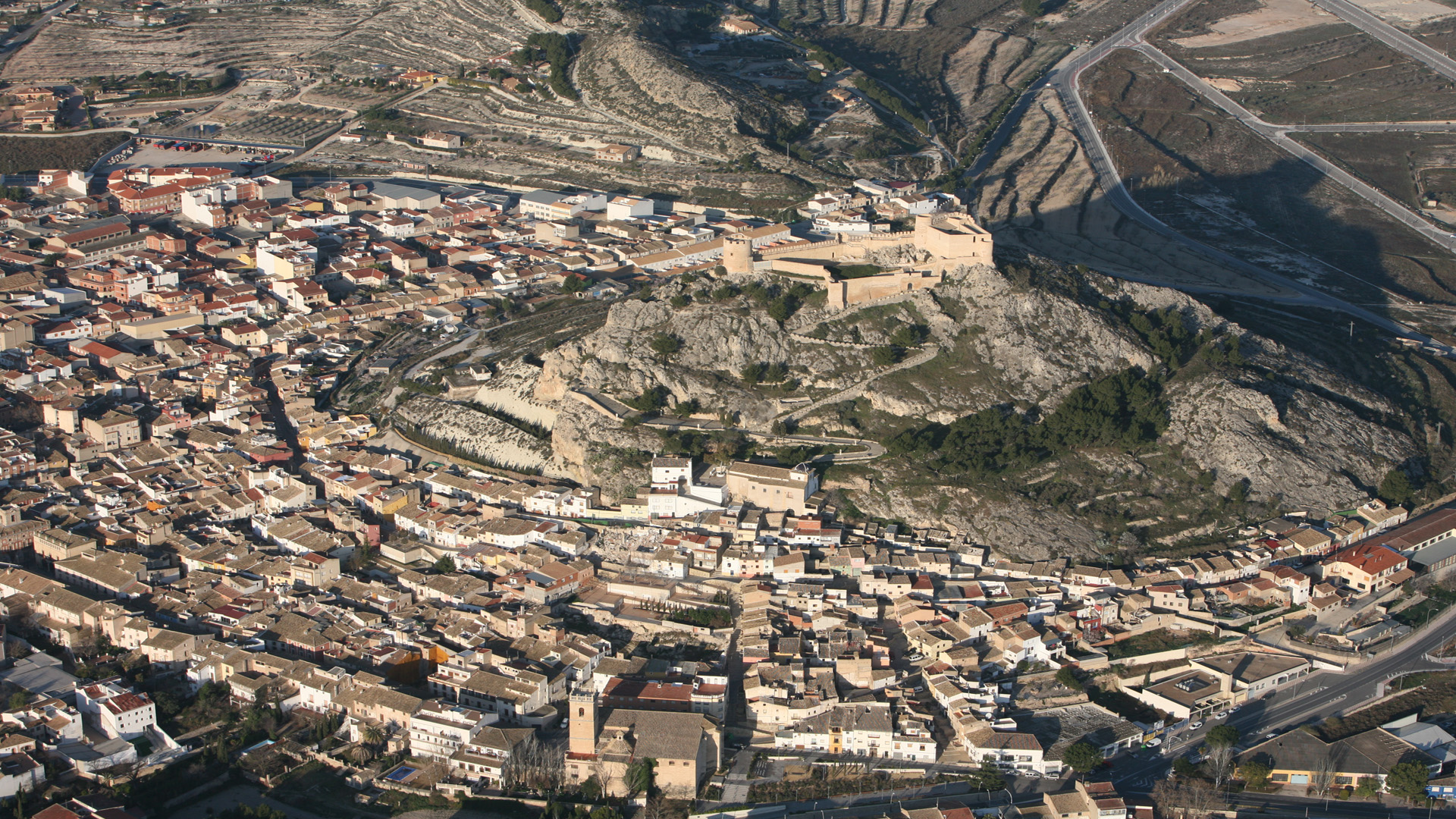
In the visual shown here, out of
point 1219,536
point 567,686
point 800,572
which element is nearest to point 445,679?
point 567,686

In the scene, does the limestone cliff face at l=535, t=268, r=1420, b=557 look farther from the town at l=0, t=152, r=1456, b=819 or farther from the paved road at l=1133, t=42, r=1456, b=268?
the paved road at l=1133, t=42, r=1456, b=268

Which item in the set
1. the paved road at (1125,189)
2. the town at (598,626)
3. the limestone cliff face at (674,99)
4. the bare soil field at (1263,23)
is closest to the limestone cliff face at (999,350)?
the town at (598,626)

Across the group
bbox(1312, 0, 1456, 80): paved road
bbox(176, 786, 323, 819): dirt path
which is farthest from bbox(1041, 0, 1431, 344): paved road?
bbox(176, 786, 323, 819): dirt path

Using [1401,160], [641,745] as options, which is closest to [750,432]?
[641,745]

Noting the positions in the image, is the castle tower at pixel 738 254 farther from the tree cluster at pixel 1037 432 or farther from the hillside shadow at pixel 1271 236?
the hillside shadow at pixel 1271 236

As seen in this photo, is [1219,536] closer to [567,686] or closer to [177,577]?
[567,686]
